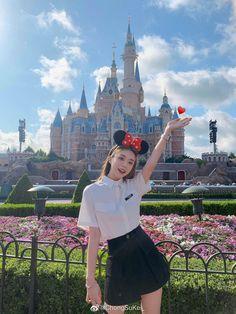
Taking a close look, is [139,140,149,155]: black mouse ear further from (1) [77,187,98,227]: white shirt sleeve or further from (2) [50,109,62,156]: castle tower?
(2) [50,109,62,156]: castle tower

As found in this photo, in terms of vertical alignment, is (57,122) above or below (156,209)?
above

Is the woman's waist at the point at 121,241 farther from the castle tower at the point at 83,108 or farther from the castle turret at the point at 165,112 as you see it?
the castle tower at the point at 83,108

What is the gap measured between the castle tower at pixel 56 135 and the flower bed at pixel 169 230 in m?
73.7

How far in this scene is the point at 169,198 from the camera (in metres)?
25.9

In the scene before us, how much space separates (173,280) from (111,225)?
1.46 meters

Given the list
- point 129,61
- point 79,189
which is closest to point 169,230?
point 79,189

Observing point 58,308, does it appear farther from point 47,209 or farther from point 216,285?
point 47,209

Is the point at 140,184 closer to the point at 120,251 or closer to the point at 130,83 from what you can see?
the point at 120,251

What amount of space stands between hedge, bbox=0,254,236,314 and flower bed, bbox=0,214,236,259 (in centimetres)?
270

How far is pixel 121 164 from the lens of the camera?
118 inches

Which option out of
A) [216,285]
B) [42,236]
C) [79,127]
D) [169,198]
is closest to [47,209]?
[42,236]

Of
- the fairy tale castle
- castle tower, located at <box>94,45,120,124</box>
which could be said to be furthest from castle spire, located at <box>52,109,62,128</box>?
castle tower, located at <box>94,45,120,124</box>

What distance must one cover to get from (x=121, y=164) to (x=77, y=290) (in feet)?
6.17

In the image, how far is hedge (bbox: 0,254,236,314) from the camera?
3637 mm
